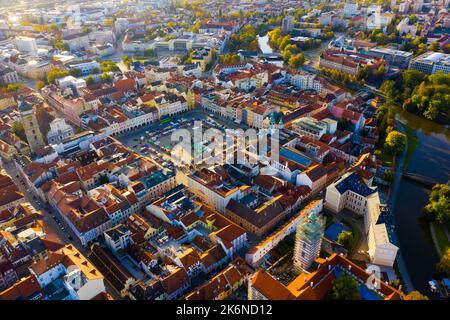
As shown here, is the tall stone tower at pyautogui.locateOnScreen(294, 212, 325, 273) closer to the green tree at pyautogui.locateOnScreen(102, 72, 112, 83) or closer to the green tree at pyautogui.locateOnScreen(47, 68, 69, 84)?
the green tree at pyautogui.locateOnScreen(102, 72, 112, 83)

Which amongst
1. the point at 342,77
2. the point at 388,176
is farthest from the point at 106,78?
the point at 388,176

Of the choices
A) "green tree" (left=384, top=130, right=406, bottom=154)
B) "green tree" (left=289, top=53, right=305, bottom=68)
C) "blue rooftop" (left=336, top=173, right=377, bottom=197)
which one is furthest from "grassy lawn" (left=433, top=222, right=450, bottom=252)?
"green tree" (left=289, top=53, right=305, bottom=68)

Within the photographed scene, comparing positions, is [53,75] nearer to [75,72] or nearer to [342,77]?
[75,72]

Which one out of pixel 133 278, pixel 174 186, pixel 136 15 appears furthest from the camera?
pixel 136 15

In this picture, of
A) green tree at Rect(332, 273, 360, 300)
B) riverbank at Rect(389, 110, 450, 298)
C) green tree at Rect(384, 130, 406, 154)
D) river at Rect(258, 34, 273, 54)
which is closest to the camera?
green tree at Rect(332, 273, 360, 300)

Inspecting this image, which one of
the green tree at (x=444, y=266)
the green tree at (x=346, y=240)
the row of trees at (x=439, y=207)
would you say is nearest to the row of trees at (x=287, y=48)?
the row of trees at (x=439, y=207)

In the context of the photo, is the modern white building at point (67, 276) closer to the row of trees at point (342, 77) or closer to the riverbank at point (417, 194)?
the riverbank at point (417, 194)

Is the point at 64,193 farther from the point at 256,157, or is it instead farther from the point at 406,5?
the point at 406,5
